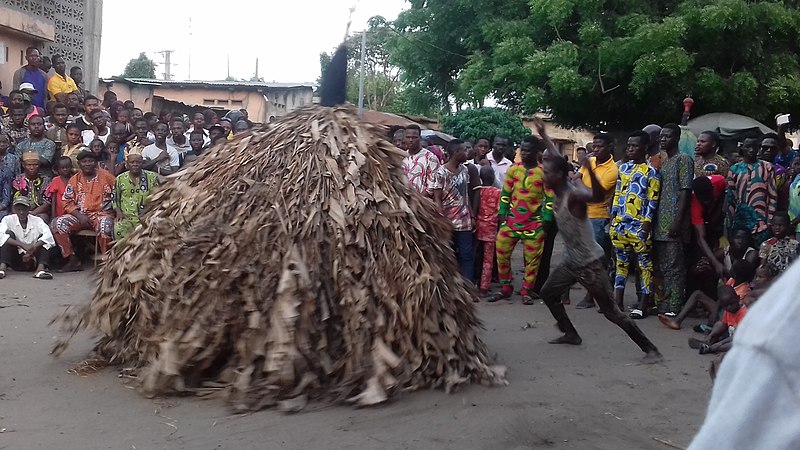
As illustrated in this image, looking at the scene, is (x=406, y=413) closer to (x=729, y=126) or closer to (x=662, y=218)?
(x=662, y=218)

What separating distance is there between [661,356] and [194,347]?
3708 mm

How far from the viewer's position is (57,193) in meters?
10.1

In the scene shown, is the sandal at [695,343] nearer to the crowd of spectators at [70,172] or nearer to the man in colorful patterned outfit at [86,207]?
the crowd of spectators at [70,172]

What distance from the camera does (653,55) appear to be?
13.9 m

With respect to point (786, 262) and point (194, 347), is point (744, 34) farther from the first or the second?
point (194, 347)

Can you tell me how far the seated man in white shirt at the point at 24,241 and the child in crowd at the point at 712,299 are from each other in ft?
23.8

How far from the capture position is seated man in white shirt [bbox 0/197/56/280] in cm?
944

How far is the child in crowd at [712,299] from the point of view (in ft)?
21.3

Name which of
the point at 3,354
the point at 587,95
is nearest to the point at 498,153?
the point at 587,95

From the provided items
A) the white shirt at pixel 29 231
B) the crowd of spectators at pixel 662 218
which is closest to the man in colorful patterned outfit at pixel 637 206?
the crowd of spectators at pixel 662 218

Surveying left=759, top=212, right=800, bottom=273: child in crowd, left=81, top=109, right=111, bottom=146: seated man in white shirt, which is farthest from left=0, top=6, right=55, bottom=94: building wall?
left=759, top=212, right=800, bottom=273: child in crowd

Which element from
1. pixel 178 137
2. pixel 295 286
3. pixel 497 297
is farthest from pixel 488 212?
pixel 178 137

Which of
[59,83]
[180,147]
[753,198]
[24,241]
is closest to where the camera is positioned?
[753,198]

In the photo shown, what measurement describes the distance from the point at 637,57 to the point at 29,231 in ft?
35.7
